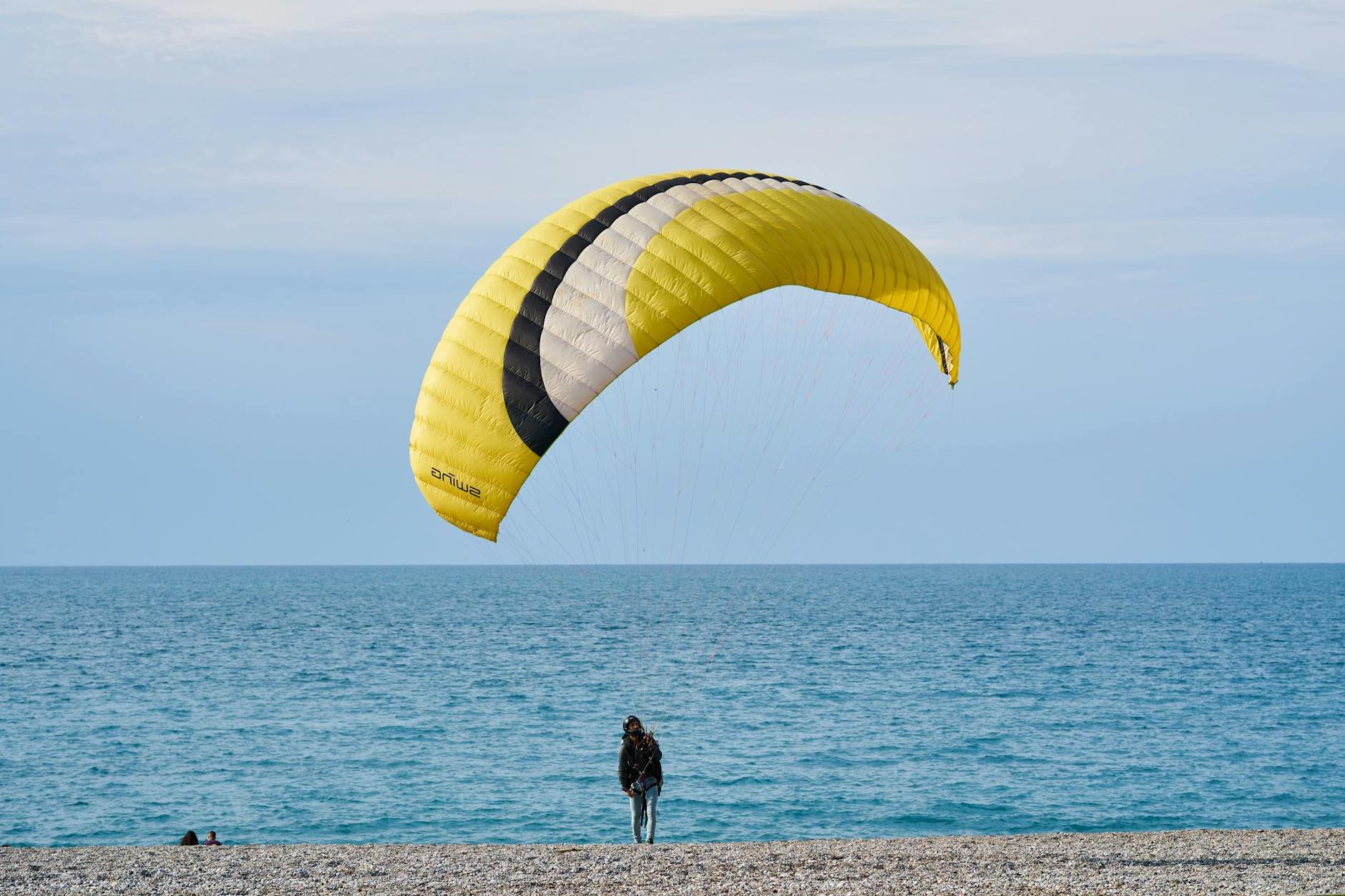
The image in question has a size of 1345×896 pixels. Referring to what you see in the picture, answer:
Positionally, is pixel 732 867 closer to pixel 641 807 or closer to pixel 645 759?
pixel 645 759

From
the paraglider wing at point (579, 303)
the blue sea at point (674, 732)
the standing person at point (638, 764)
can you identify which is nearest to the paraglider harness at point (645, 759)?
the standing person at point (638, 764)

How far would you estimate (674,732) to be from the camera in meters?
29.5

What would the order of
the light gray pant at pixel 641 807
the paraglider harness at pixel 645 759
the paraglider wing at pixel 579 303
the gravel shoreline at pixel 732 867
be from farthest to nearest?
the light gray pant at pixel 641 807, the paraglider harness at pixel 645 759, the paraglider wing at pixel 579 303, the gravel shoreline at pixel 732 867

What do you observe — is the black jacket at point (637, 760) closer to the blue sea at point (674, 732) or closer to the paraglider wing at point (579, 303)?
the paraglider wing at point (579, 303)

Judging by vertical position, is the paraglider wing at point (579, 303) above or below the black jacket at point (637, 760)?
above

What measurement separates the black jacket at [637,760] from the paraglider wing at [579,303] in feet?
10.4

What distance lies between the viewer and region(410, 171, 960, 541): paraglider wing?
11.6m

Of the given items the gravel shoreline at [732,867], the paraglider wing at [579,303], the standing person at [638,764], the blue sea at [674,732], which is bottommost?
the blue sea at [674,732]

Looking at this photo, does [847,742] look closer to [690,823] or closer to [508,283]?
[690,823]

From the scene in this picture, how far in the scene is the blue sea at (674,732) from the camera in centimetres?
2148

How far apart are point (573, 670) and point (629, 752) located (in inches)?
1201

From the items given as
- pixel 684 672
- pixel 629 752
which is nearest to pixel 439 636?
pixel 684 672

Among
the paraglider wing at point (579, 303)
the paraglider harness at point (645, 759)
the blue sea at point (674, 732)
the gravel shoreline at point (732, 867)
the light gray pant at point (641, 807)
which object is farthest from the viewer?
the blue sea at point (674, 732)

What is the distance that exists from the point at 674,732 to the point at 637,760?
16.5m
